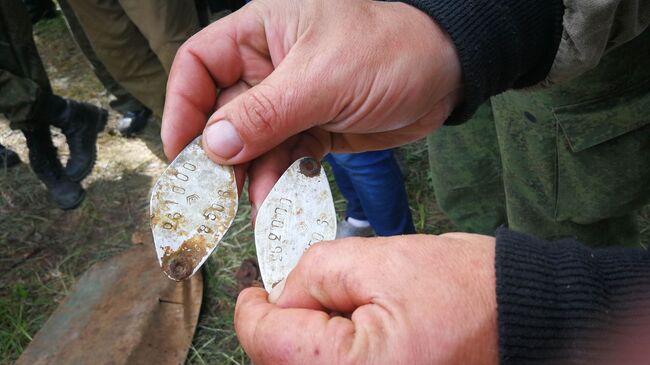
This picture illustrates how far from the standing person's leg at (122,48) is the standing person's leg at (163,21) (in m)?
0.31

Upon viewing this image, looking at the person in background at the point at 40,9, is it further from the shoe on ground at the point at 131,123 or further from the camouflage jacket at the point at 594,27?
the camouflage jacket at the point at 594,27

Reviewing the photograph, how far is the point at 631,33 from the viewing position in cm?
111

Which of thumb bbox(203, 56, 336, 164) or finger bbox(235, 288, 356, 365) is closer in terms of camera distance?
finger bbox(235, 288, 356, 365)

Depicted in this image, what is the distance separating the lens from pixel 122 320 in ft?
7.24

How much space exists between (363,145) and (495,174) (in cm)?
80

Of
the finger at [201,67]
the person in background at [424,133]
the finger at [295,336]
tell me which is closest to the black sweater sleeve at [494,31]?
the person in background at [424,133]

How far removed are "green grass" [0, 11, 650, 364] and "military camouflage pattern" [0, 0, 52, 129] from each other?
23.9 inches

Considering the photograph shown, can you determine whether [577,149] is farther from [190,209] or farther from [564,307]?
[190,209]

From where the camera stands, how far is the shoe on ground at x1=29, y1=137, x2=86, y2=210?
3.17 metres

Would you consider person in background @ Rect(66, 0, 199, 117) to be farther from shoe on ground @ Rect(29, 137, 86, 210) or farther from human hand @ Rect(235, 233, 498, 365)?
human hand @ Rect(235, 233, 498, 365)

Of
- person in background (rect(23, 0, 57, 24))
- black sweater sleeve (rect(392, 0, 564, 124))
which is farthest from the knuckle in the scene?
person in background (rect(23, 0, 57, 24))

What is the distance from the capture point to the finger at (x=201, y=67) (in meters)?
1.24

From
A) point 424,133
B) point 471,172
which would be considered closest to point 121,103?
point 471,172

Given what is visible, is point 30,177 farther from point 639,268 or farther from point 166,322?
point 639,268
